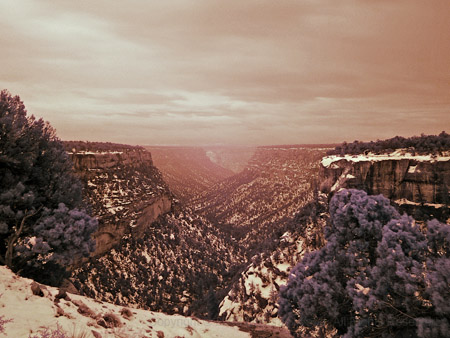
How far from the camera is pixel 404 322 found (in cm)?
1098

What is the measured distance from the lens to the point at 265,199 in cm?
9988

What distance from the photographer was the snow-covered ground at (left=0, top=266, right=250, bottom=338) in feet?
30.3

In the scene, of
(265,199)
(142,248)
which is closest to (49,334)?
(142,248)

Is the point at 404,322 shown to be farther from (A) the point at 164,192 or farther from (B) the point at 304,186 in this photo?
(B) the point at 304,186

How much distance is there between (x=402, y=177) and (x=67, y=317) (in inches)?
1414

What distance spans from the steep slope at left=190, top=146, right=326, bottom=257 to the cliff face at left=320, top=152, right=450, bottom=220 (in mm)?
20563

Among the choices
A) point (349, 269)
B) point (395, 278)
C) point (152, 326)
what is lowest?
Result: point (152, 326)

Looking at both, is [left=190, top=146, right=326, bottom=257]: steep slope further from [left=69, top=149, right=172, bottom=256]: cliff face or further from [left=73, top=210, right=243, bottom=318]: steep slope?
[left=69, top=149, right=172, bottom=256]: cliff face

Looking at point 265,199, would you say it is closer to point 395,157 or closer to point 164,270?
point 164,270

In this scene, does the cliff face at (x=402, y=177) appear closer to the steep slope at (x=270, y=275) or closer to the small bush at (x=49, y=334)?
the steep slope at (x=270, y=275)

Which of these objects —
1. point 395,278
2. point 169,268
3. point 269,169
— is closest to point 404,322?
→ point 395,278

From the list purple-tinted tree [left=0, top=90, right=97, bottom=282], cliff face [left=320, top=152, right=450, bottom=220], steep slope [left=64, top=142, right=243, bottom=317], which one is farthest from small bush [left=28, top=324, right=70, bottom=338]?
cliff face [left=320, top=152, right=450, bottom=220]

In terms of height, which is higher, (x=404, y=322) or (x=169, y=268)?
(x=404, y=322)

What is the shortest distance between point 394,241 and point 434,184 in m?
22.5
